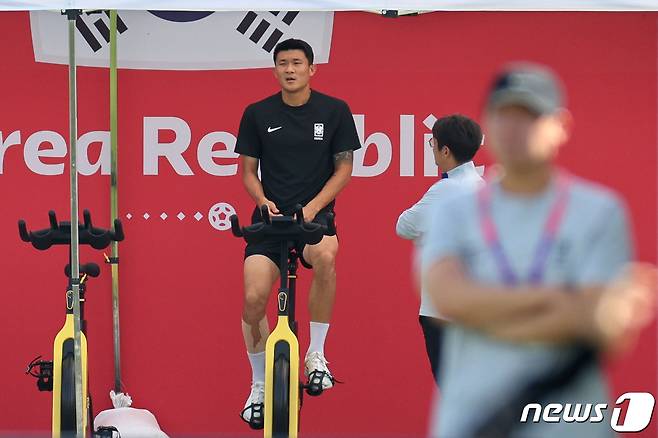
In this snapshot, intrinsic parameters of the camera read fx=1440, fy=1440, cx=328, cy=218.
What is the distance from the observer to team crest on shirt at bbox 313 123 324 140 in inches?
262

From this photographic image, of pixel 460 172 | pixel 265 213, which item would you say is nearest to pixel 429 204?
pixel 460 172

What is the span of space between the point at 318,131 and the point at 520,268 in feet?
12.5

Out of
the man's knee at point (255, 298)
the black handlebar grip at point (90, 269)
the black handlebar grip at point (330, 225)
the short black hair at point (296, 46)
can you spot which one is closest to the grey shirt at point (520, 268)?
the black handlebar grip at point (330, 225)

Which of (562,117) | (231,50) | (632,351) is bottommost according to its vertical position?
(632,351)

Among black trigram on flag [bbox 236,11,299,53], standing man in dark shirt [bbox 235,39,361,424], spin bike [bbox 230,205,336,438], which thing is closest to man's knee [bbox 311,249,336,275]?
standing man in dark shirt [bbox 235,39,361,424]

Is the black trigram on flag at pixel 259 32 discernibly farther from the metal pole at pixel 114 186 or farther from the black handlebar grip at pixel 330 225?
the black handlebar grip at pixel 330 225

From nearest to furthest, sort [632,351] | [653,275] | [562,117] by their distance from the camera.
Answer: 1. [653,275]
2. [562,117]
3. [632,351]

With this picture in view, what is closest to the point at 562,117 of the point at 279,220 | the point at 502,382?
the point at 502,382

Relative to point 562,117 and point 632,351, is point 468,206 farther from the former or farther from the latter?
point 632,351

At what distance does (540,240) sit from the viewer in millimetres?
2904

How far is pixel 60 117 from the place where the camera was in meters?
7.34

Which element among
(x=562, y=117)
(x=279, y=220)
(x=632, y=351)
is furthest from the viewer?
(x=632, y=351)

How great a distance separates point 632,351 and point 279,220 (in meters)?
2.18

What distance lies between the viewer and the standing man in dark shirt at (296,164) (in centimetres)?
654
